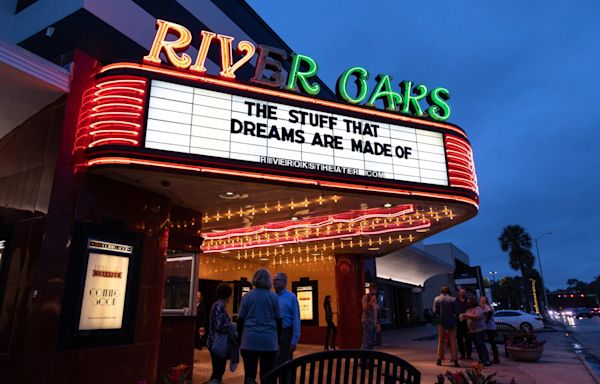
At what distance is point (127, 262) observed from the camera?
24.7ft

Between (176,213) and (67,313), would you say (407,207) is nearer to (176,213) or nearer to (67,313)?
(176,213)

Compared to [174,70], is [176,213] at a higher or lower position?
lower

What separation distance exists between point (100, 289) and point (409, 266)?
25.6 meters

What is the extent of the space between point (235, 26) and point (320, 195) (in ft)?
26.3

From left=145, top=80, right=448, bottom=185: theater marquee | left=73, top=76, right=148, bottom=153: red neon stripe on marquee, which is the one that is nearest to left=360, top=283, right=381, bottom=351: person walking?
left=145, top=80, right=448, bottom=185: theater marquee

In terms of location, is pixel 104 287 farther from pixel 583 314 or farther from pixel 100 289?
pixel 583 314

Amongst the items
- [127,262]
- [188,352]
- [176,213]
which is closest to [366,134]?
[176,213]

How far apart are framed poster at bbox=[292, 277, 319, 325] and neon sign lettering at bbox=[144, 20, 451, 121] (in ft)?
33.3

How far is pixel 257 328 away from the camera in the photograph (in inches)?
206

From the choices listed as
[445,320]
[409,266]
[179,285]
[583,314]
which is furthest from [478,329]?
[583,314]

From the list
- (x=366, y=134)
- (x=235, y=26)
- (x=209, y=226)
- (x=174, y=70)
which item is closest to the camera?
(x=174, y=70)

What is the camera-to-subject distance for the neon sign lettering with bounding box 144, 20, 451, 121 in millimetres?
7699

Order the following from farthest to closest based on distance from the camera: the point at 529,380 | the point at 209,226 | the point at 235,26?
the point at 235,26
the point at 209,226
the point at 529,380

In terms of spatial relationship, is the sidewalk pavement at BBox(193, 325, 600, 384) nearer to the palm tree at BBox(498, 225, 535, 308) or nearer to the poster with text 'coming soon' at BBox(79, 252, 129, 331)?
the poster with text 'coming soon' at BBox(79, 252, 129, 331)
